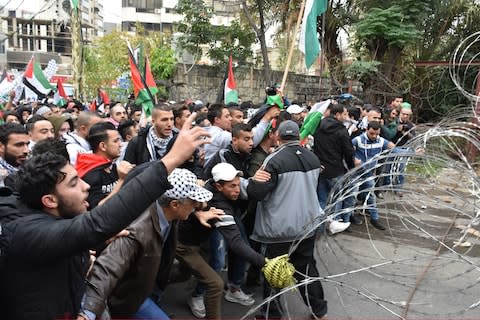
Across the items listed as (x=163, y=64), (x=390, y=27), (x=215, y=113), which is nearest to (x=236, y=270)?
(x=215, y=113)

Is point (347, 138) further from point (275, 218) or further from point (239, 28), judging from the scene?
point (239, 28)

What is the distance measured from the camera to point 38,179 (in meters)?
1.72

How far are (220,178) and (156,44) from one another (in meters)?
19.6

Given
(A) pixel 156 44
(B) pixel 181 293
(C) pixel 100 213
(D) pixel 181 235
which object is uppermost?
(A) pixel 156 44

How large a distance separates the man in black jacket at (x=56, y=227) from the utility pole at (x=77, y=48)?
12.4 meters

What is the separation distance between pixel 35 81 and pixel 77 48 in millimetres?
3387

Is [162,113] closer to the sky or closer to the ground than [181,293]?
closer to the sky

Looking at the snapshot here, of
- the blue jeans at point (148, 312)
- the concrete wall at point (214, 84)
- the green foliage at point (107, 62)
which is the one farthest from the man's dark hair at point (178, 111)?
the green foliage at point (107, 62)

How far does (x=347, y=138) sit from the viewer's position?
5590 millimetres

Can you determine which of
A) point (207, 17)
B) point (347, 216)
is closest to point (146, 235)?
point (347, 216)

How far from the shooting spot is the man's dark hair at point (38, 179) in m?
1.72

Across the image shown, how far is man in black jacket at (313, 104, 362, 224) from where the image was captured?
563 centimetres

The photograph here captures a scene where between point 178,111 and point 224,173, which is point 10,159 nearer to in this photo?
point 224,173

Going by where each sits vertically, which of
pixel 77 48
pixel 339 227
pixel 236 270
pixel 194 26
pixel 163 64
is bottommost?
pixel 339 227
